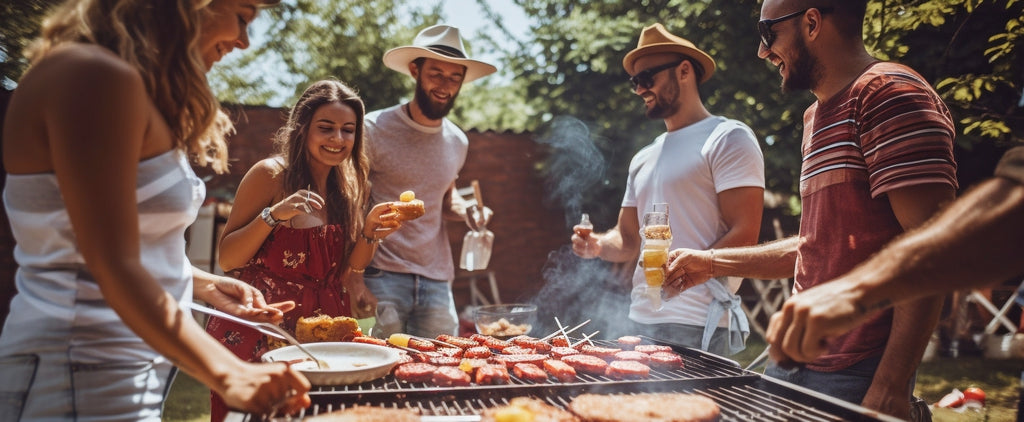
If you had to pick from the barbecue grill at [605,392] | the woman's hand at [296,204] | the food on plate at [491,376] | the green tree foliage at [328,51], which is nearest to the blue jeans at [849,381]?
the barbecue grill at [605,392]

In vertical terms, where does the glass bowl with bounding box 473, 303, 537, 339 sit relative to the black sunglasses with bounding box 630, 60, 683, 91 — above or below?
below

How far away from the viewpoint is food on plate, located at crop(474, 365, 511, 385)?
258 cm

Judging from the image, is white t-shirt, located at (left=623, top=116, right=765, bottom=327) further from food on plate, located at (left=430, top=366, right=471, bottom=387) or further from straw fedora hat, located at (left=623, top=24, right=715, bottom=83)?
food on plate, located at (left=430, top=366, right=471, bottom=387)

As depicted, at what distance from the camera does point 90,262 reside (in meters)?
1.46

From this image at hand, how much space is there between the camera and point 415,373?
2602mm

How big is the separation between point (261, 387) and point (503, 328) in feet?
7.94

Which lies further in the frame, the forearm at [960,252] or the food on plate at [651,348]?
the food on plate at [651,348]

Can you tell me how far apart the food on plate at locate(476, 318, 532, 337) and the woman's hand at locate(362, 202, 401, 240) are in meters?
0.87

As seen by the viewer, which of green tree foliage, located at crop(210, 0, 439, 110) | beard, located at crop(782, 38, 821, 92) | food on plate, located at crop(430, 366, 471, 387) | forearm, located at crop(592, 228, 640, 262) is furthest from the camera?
green tree foliage, located at crop(210, 0, 439, 110)

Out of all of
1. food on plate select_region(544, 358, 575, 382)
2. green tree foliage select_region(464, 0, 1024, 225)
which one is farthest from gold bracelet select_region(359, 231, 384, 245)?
green tree foliage select_region(464, 0, 1024, 225)

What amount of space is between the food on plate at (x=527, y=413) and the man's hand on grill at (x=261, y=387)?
0.64 meters

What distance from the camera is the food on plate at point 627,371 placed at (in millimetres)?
2732

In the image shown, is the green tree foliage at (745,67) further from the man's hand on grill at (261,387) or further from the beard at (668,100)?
the man's hand on grill at (261,387)

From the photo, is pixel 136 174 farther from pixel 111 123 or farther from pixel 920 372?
pixel 920 372
